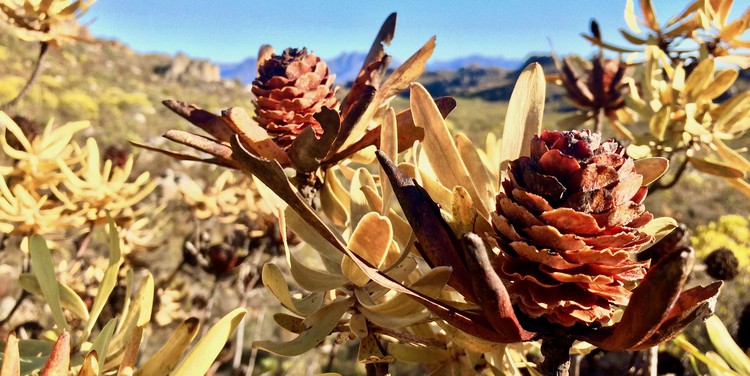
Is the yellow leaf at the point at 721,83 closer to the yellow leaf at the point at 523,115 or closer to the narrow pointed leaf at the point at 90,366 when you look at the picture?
the yellow leaf at the point at 523,115

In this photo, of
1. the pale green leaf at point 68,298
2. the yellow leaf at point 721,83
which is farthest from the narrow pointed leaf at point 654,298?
the yellow leaf at point 721,83

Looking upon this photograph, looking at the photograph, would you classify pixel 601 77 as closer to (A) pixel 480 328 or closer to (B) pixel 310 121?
(B) pixel 310 121

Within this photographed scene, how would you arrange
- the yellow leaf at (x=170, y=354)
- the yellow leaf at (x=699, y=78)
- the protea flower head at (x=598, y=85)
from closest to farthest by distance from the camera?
the yellow leaf at (x=170, y=354)
the yellow leaf at (x=699, y=78)
the protea flower head at (x=598, y=85)

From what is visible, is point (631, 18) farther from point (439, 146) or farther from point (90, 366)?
point (90, 366)

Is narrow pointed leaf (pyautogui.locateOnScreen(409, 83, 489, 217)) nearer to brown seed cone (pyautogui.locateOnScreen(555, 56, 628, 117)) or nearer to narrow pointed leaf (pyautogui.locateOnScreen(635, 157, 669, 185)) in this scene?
narrow pointed leaf (pyautogui.locateOnScreen(635, 157, 669, 185))

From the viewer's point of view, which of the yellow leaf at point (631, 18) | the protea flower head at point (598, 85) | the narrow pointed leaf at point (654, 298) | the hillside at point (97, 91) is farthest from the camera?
the hillside at point (97, 91)
